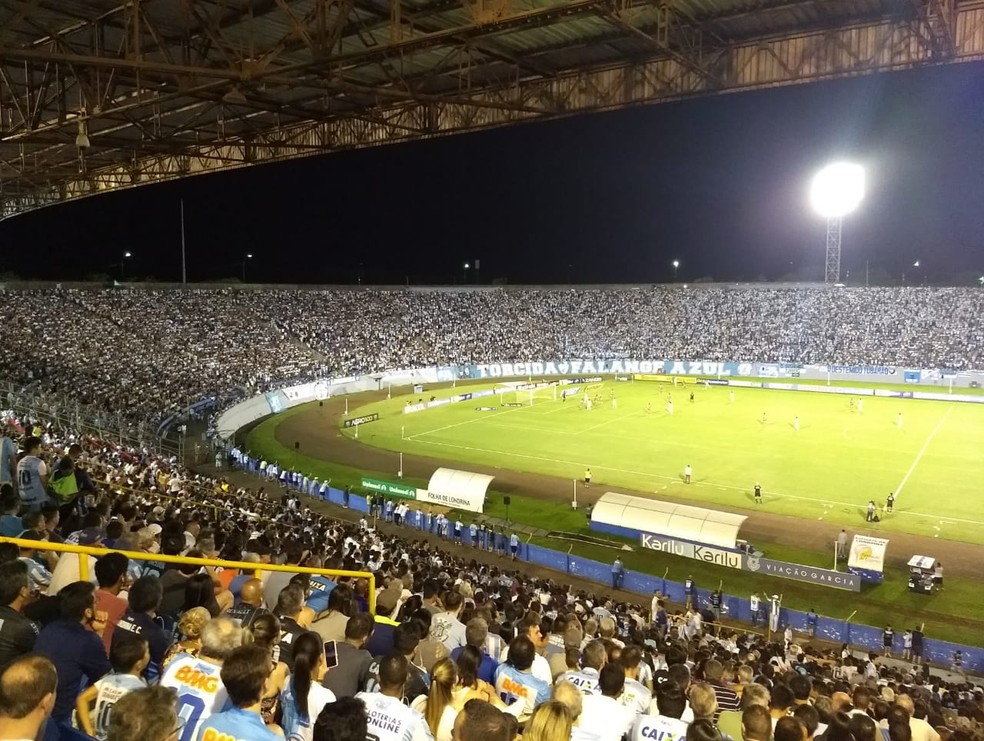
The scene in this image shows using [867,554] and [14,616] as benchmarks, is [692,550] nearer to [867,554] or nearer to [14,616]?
[867,554]

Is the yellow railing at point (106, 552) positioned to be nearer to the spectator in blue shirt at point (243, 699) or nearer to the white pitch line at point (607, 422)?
the spectator in blue shirt at point (243, 699)

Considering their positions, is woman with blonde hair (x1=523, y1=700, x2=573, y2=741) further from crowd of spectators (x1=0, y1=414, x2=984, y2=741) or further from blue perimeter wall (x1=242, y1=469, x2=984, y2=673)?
blue perimeter wall (x1=242, y1=469, x2=984, y2=673)

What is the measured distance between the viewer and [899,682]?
1409 centimetres

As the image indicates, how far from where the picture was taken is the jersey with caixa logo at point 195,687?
15.4ft

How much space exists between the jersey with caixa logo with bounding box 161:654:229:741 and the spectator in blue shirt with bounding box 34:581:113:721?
1.97ft

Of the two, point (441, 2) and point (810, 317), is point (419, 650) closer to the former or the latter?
point (441, 2)

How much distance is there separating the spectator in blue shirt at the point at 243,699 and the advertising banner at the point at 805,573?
2217 centimetres

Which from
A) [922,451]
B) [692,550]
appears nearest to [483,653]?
[692,550]

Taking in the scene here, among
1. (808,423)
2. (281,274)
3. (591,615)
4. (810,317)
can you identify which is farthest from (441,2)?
(281,274)

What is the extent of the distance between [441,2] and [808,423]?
40.0 metres

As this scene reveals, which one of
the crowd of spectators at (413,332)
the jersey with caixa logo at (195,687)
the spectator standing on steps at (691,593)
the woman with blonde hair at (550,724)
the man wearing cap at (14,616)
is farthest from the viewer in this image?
the crowd of spectators at (413,332)

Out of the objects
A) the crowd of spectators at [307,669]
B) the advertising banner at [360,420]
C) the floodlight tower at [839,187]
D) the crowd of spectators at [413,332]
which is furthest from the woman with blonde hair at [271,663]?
the floodlight tower at [839,187]

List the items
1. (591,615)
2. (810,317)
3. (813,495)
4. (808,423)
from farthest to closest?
(810,317), (808,423), (813,495), (591,615)

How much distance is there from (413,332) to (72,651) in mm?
73596
